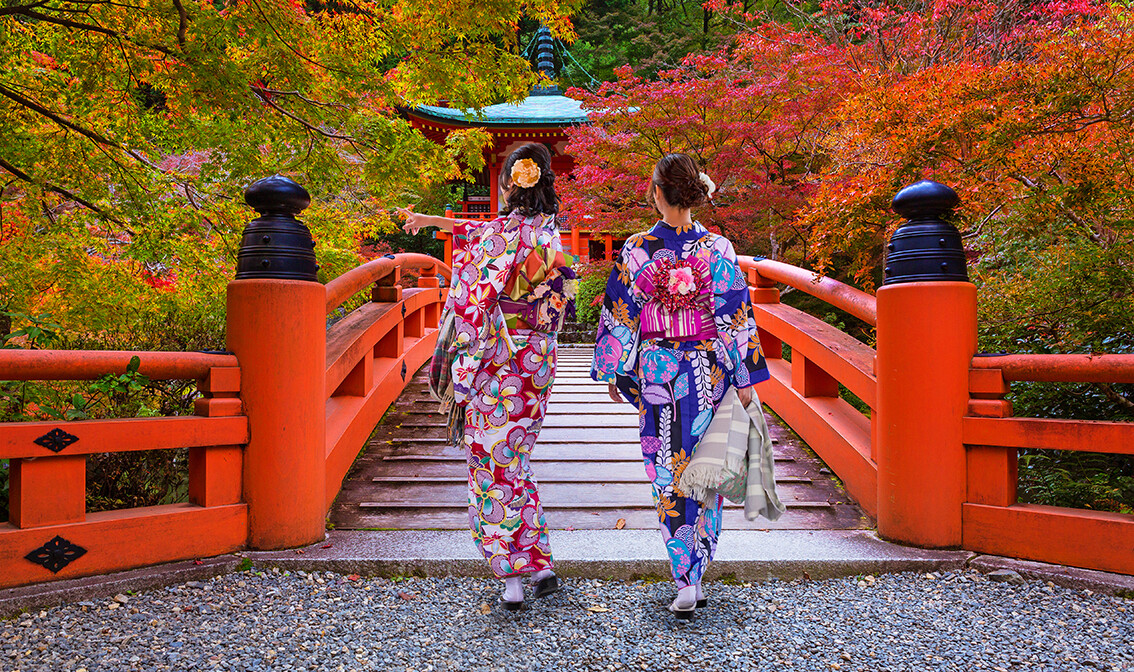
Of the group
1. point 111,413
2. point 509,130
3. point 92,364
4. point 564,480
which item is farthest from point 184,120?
point 509,130

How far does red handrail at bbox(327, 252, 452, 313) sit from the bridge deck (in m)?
1.06

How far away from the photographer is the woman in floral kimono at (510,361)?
2.56 metres

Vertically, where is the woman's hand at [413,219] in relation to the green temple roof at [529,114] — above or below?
below

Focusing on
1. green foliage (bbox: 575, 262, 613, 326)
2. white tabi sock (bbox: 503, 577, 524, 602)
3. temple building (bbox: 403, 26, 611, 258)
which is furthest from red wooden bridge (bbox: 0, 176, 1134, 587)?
temple building (bbox: 403, 26, 611, 258)

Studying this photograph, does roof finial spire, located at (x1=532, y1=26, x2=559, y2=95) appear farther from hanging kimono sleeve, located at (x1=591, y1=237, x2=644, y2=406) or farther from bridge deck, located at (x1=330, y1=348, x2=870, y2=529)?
hanging kimono sleeve, located at (x1=591, y1=237, x2=644, y2=406)

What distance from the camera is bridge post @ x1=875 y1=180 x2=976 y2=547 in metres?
2.94

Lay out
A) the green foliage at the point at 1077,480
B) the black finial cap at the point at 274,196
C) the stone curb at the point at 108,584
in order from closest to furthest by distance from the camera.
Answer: the stone curb at the point at 108,584 < the black finial cap at the point at 274,196 < the green foliage at the point at 1077,480

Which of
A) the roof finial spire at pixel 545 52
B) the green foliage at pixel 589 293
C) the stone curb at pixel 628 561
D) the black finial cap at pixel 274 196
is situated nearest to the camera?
the stone curb at pixel 628 561

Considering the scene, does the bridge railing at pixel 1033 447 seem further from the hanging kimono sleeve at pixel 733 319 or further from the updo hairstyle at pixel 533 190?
the updo hairstyle at pixel 533 190

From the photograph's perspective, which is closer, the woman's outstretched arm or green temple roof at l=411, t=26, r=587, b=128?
the woman's outstretched arm

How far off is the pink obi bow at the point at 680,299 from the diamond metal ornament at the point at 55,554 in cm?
243

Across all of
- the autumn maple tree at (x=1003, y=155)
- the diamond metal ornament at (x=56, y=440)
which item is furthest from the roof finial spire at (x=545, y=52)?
the diamond metal ornament at (x=56, y=440)

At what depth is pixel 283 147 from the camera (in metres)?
4.77

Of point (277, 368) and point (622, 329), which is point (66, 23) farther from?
point (622, 329)
